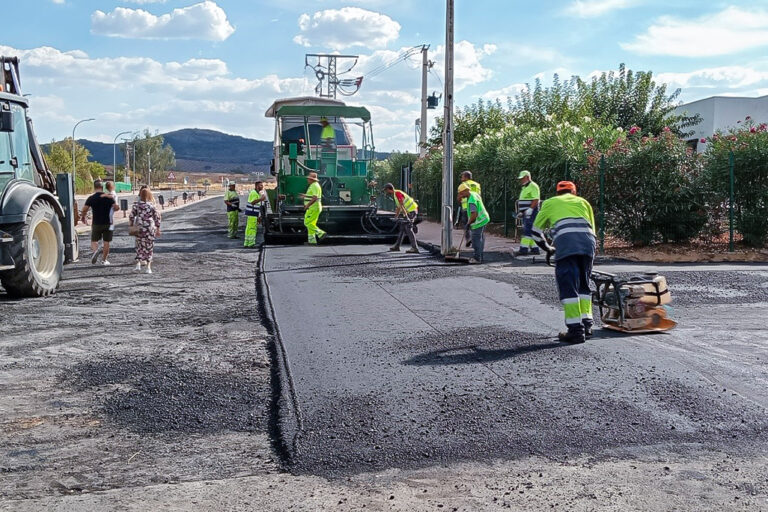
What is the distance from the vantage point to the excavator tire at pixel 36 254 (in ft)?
35.8

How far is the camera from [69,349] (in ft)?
26.6

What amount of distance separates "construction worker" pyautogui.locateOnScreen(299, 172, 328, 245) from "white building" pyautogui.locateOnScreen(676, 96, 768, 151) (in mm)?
26114

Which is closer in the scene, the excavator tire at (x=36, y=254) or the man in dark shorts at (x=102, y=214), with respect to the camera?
the excavator tire at (x=36, y=254)

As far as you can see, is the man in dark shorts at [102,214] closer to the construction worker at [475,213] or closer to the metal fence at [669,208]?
the construction worker at [475,213]

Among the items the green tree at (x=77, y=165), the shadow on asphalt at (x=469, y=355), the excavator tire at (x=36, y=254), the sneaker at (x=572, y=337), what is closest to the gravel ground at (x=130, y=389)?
the excavator tire at (x=36, y=254)

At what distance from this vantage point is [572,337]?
26.7 ft

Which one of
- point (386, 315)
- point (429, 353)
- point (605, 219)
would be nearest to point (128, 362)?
point (429, 353)

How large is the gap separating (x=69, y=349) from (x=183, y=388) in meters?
2.10

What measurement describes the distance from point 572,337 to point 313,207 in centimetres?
1215

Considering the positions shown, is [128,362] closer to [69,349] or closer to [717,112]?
[69,349]

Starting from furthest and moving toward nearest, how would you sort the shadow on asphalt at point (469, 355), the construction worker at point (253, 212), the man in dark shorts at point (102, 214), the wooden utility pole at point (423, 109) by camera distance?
the wooden utility pole at point (423, 109) < the construction worker at point (253, 212) < the man in dark shorts at point (102, 214) < the shadow on asphalt at point (469, 355)

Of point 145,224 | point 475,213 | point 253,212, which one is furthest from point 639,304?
point 253,212

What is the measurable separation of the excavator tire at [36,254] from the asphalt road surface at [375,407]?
0.33 metres

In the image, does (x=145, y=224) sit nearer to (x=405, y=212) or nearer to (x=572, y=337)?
(x=405, y=212)
